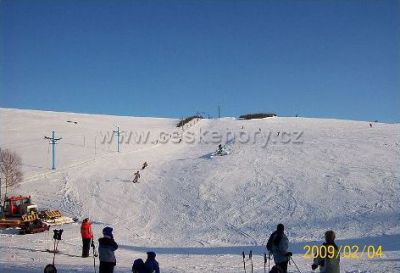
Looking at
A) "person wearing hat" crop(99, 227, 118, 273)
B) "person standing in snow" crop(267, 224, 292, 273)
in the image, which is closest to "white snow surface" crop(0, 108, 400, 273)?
"person wearing hat" crop(99, 227, 118, 273)

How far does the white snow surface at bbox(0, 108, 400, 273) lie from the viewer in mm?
15156

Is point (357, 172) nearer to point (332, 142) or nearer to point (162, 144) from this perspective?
point (332, 142)

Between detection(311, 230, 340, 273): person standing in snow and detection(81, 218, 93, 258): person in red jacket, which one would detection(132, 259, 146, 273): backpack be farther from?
detection(81, 218, 93, 258): person in red jacket

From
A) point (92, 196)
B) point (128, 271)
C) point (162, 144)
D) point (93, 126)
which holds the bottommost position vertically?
point (128, 271)

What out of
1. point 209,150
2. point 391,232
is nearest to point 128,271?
point 391,232

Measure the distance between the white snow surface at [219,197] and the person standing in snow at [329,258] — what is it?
14.8 feet

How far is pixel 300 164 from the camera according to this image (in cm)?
2750

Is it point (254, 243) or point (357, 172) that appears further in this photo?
point (357, 172)

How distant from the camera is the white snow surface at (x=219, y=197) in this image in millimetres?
15156

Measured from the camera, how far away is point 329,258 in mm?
7504

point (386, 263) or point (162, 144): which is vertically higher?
point (162, 144)

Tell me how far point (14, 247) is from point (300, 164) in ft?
57.8

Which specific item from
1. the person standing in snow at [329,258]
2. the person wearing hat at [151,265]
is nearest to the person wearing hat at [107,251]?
the person wearing hat at [151,265]

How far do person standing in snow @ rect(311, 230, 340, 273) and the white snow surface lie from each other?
14.8 feet
